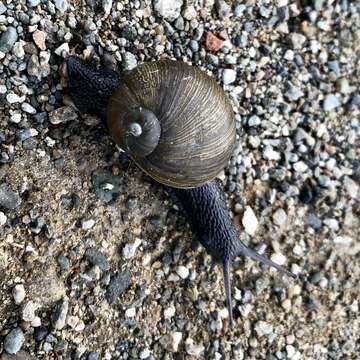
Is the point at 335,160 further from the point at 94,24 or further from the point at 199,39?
the point at 94,24

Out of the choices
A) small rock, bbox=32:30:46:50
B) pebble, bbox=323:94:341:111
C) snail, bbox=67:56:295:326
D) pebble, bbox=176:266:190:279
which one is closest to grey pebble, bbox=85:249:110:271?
pebble, bbox=176:266:190:279

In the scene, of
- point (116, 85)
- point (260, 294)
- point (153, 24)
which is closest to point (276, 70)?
point (153, 24)

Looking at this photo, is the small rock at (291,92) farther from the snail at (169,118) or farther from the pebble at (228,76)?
the snail at (169,118)

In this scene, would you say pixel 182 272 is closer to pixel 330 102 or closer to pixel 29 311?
pixel 29 311

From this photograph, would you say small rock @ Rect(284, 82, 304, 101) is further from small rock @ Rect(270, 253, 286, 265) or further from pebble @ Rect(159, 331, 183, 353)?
pebble @ Rect(159, 331, 183, 353)

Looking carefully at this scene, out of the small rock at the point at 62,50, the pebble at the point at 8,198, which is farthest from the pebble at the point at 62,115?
the pebble at the point at 8,198

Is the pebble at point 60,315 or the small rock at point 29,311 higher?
the small rock at point 29,311

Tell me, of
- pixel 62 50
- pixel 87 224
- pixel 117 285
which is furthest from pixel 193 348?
pixel 62 50
